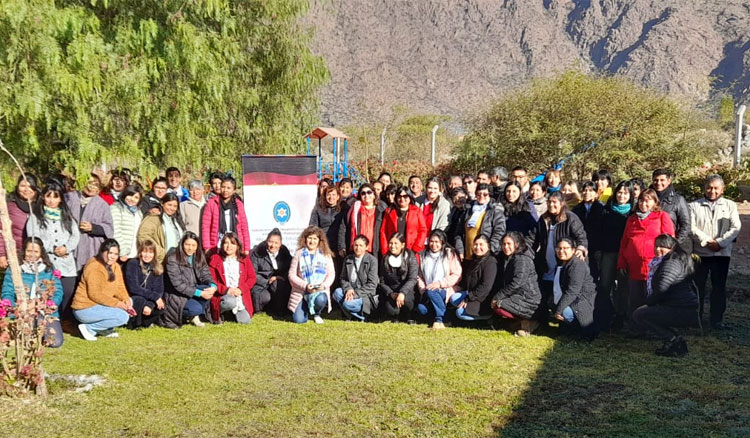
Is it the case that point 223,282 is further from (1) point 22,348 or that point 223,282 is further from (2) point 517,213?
(2) point 517,213

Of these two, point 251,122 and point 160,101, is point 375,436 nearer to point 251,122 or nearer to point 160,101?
point 160,101

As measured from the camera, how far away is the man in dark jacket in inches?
297

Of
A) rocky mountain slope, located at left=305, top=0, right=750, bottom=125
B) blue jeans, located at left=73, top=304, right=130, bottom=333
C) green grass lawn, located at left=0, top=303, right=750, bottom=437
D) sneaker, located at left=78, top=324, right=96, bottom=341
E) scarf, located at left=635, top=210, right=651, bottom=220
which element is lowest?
green grass lawn, located at left=0, top=303, right=750, bottom=437

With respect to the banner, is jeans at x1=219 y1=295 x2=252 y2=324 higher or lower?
lower

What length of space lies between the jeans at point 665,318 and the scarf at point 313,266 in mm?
3411

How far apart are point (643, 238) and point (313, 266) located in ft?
11.6

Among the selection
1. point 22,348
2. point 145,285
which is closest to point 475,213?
point 145,285

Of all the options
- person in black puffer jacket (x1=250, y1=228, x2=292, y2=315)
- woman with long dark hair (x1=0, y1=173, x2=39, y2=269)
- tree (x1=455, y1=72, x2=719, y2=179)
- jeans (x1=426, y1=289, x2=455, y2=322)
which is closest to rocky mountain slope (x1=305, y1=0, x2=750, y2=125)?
tree (x1=455, y1=72, x2=719, y2=179)

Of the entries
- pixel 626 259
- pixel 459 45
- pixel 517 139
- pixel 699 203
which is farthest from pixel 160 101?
pixel 459 45

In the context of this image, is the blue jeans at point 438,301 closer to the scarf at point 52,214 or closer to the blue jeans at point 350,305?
the blue jeans at point 350,305

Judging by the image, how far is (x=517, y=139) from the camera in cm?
1681

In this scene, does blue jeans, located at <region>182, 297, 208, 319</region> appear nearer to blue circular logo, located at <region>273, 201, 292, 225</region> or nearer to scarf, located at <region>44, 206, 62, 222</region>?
scarf, located at <region>44, 206, 62, 222</region>

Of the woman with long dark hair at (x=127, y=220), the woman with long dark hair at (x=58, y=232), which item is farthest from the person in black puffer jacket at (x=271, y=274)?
the woman with long dark hair at (x=58, y=232)

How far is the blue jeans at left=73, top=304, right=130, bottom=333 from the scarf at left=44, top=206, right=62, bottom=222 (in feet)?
3.16
